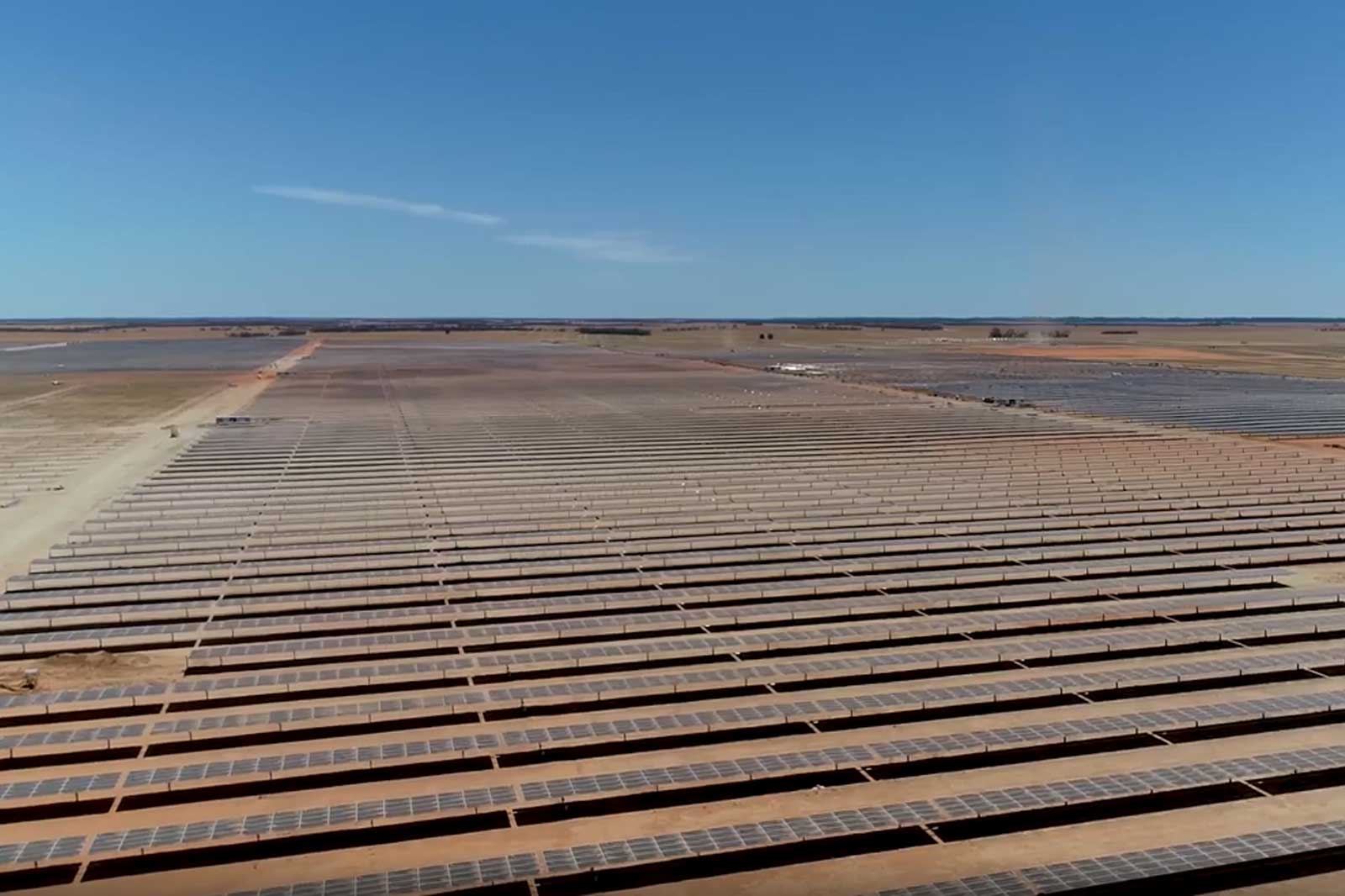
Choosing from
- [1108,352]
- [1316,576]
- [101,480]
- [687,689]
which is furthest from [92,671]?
[1108,352]

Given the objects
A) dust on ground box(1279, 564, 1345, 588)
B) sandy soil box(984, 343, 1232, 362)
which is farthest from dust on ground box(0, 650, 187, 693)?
sandy soil box(984, 343, 1232, 362)

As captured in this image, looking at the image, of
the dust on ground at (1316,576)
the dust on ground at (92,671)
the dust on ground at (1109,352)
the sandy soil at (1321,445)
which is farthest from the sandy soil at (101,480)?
the dust on ground at (1109,352)

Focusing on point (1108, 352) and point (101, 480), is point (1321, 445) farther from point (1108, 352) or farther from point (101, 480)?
point (1108, 352)

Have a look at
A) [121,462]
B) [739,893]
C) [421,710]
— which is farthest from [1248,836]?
[121,462]

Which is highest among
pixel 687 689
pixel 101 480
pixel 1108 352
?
pixel 1108 352

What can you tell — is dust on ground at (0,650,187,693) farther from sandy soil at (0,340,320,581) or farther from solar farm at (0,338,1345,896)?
sandy soil at (0,340,320,581)

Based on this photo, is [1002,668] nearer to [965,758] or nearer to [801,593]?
[965,758]

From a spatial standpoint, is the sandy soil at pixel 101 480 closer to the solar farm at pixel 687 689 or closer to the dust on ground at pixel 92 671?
the solar farm at pixel 687 689
